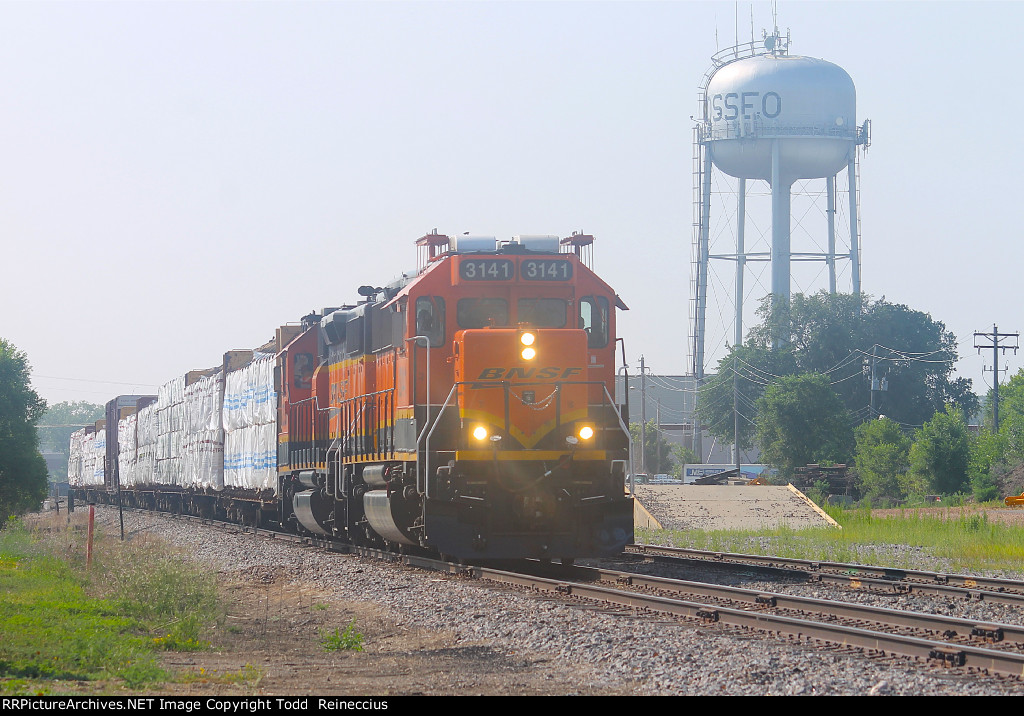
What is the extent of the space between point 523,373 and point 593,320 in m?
1.57

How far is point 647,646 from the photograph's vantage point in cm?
951

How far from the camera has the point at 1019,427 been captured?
53406 mm

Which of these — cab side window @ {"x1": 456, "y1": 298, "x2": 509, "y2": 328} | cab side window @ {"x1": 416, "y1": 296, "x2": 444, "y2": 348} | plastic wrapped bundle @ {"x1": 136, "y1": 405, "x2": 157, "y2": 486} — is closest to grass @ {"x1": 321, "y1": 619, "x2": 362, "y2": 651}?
cab side window @ {"x1": 416, "y1": 296, "x2": 444, "y2": 348}

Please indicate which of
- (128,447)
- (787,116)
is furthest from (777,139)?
(128,447)

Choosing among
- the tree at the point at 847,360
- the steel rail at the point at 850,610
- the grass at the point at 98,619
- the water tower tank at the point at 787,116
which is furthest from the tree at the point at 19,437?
the tree at the point at 847,360

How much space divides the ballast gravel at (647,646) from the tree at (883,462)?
121 feet

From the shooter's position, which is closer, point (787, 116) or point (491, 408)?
point (491, 408)

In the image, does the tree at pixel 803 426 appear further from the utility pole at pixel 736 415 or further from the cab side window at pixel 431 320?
the cab side window at pixel 431 320

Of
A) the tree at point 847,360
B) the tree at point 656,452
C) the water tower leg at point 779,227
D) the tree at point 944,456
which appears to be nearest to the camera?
the tree at point 944,456

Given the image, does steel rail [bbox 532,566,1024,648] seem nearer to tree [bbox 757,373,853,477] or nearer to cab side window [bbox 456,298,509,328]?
cab side window [bbox 456,298,509,328]

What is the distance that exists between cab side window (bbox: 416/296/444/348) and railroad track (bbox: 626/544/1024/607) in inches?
204

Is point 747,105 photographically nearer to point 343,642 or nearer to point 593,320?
point 593,320

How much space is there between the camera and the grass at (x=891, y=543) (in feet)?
59.6

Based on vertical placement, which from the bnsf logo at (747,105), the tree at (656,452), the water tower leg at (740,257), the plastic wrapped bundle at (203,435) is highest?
the bnsf logo at (747,105)
